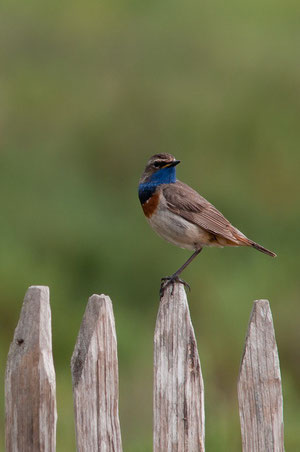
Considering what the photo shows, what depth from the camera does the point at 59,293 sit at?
27.5 feet

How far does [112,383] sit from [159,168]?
7.64ft

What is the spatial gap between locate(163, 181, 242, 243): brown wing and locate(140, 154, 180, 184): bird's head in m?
0.08

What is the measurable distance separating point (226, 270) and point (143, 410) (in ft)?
8.66

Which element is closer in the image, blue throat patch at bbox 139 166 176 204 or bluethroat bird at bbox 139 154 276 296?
bluethroat bird at bbox 139 154 276 296

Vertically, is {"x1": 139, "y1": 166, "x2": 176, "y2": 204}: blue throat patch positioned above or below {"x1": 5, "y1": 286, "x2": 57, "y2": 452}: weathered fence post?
above

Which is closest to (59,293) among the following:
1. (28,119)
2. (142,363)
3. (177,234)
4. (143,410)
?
(142,363)

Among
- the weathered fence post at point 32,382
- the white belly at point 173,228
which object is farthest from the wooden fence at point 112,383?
the white belly at point 173,228

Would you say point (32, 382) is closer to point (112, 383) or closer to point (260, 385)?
point (112, 383)

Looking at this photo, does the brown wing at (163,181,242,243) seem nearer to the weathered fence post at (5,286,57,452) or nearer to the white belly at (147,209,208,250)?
the white belly at (147,209,208,250)

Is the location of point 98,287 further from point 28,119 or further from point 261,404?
point 261,404

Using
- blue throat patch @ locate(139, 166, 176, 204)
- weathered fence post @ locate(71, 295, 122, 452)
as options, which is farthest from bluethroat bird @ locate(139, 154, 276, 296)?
weathered fence post @ locate(71, 295, 122, 452)

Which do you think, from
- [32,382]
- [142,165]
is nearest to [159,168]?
[32,382]

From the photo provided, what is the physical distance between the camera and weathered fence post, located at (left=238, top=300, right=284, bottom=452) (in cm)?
379

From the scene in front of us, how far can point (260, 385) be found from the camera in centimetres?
382
